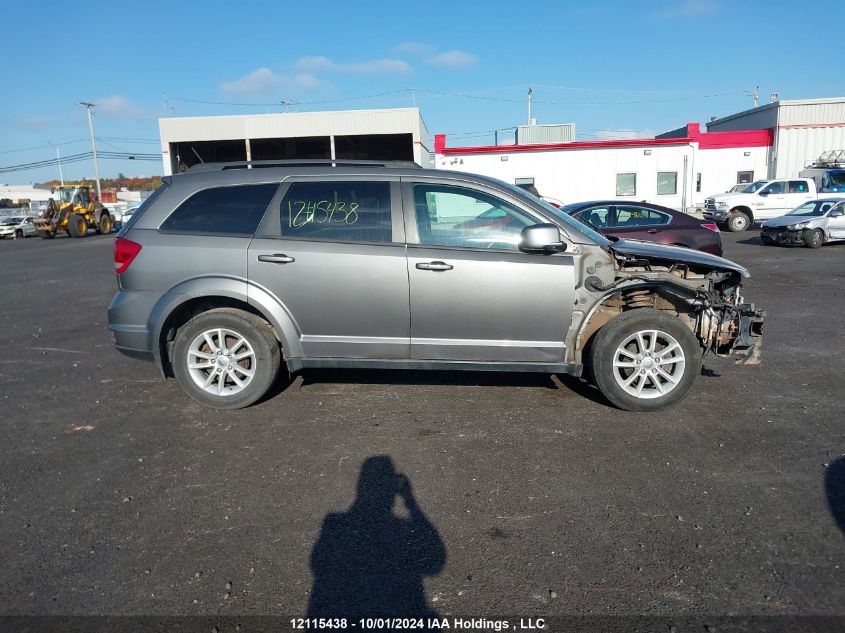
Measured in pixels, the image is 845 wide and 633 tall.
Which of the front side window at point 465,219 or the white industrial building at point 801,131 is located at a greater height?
the white industrial building at point 801,131

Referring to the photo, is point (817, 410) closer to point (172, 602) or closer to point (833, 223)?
point (172, 602)

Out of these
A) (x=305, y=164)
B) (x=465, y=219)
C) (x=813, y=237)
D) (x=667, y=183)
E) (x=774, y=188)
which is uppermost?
(x=667, y=183)

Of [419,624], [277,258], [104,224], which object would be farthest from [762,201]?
[104,224]

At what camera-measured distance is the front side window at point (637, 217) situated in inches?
470

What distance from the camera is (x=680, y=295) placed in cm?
507

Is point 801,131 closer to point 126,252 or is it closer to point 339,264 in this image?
point 339,264

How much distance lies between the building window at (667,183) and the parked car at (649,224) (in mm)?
18973

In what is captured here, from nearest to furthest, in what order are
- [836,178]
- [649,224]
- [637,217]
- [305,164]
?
[305,164] < [649,224] < [637,217] < [836,178]

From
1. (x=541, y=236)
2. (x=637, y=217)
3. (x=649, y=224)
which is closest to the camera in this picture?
(x=541, y=236)

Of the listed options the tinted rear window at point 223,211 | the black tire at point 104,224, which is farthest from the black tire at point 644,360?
the black tire at point 104,224

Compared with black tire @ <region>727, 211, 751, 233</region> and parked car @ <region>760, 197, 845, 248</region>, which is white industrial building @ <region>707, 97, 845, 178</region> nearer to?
black tire @ <region>727, 211, 751, 233</region>

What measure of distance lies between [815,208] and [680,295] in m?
17.6

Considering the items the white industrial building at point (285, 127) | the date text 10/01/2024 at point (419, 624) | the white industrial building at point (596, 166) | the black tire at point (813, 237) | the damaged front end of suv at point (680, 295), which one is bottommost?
the date text 10/01/2024 at point (419, 624)

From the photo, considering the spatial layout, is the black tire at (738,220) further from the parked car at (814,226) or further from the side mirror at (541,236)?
the side mirror at (541,236)
